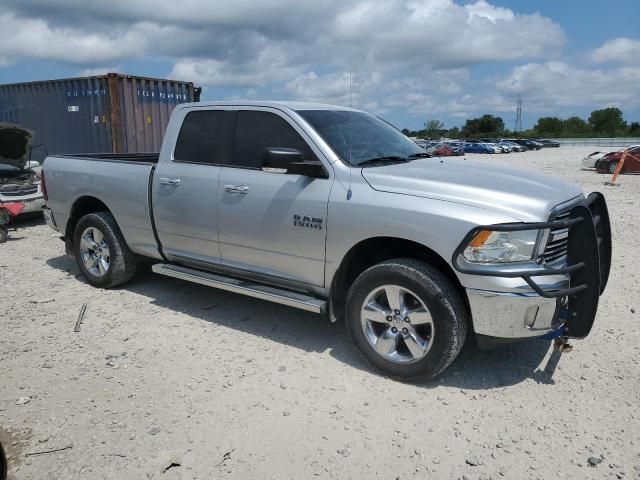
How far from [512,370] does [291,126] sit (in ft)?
8.26

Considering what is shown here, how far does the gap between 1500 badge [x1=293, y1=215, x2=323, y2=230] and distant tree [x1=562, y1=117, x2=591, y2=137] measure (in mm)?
104470

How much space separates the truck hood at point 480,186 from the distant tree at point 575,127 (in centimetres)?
10378

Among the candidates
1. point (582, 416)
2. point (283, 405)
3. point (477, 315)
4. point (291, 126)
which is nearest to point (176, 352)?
point (283, 405)

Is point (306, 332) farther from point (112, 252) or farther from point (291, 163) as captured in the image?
point (112, 252)

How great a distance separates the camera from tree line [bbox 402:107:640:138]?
321ft

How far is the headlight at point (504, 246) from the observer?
127 inches

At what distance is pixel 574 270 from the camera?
3361 millimetres

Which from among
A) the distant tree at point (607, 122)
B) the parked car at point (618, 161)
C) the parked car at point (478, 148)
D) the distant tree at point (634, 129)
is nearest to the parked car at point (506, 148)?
the parked car at point (478, 148)

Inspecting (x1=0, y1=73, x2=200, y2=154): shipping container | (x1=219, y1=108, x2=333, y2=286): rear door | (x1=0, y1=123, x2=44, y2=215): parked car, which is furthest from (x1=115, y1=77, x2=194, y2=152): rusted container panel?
(x1=219, y1=108, x2=333, y2=286): rear door

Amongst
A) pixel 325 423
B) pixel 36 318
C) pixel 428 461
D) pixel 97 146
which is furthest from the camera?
pixel 97 146

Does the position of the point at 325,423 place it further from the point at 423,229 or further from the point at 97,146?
the point at 97,146

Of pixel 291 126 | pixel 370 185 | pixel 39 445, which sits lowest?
pixel 39 445

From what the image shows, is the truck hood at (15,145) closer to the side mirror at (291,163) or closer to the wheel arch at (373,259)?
the side mirror at (291,163)

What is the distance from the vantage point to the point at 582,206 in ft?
11.2
